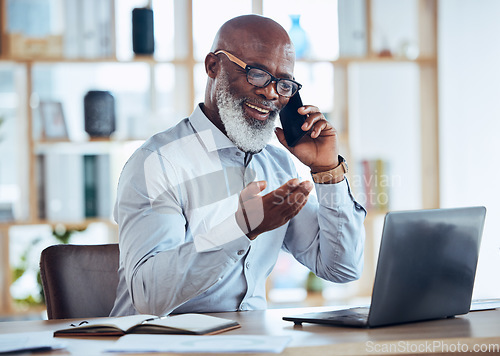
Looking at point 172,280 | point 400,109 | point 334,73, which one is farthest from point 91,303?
point 400,109

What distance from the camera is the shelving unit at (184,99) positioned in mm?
3049

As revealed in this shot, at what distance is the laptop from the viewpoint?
1.10 meters

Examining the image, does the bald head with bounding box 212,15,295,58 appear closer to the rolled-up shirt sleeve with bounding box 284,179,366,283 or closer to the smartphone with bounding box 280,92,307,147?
the smartphone with bounding box 280,92,307,147

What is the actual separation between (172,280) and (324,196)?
48 cm

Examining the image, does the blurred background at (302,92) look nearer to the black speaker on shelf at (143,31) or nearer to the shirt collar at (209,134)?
the black speaker on shelf at (143,31)

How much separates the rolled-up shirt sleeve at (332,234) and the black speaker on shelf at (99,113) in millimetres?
1557

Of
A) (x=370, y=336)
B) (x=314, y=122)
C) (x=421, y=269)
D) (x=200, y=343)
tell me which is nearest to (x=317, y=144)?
(x=314, y=122)

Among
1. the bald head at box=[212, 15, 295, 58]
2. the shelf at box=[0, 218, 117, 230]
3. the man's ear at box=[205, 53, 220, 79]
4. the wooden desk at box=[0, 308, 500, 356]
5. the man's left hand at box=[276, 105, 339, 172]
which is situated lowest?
the wooden desk at box=[0, 308, 500, 356]

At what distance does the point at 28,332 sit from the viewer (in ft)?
3.92

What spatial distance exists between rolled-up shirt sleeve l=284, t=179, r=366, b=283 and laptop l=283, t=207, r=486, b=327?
1.31 feet

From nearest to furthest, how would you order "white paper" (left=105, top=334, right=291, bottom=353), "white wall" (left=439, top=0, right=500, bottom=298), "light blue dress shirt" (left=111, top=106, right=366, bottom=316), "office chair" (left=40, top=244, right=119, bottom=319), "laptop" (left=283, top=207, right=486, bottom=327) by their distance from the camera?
"white paper" (left=105, top=334, right=291, bottom=353)
"laptop" (left=283, top=207, right=486, bottom=327)
"light blue dress shirt" (left=111, top=106, right=366, bottom=316)
"office chair" (left=40, top=244, right=119, bottom=319)
"white wall" (left=439, top=0, right=500, bottom=298)

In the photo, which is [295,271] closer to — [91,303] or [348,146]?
[348,146]

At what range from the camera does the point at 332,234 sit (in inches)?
65.2

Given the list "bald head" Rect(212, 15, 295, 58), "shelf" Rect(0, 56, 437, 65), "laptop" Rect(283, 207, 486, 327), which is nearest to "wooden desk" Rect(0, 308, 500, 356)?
"laptop" Rect(283, 207, 486, 327)
